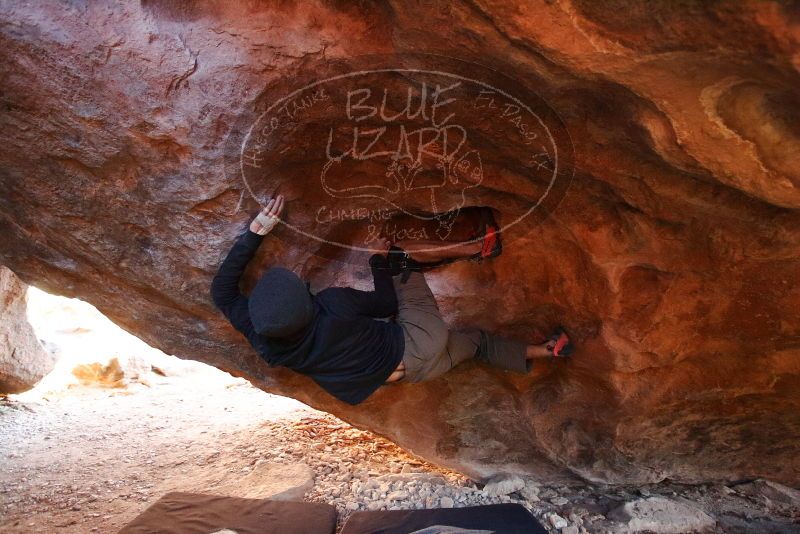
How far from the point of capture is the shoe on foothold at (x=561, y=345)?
2.55 metres

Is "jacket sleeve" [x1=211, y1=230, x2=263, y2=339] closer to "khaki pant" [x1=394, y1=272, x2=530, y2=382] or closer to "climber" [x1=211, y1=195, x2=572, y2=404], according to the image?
"climber" [x1=211, y1=195, x2=572, y2=404]

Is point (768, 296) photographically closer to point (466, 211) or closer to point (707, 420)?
point (707, 420)

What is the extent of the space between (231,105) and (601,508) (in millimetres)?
2455

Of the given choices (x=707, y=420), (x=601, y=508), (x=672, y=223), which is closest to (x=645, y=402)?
(x=707, y=420)

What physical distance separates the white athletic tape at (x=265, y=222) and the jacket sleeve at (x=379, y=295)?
1.61 ft

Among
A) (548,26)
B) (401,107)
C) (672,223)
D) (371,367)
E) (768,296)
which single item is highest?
(548,26)

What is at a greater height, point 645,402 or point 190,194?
point 190,194

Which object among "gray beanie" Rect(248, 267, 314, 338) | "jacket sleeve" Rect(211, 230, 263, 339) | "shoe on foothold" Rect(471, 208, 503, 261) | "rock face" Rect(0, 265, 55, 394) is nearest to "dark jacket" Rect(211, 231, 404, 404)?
"jacket sleeve" Rect(211, 230, 263, 339)

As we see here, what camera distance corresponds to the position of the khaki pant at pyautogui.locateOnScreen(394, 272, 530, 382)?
96.4 inches

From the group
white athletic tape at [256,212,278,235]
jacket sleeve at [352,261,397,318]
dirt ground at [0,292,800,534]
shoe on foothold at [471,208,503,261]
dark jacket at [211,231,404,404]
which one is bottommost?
dirt ground at [0,292,800,534]

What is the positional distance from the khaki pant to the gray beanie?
52 centimetres

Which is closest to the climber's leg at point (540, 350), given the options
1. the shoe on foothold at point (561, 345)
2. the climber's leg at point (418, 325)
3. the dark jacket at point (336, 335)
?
the shoe on foothold at point (561, 345)

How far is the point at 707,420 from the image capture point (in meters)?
2.58

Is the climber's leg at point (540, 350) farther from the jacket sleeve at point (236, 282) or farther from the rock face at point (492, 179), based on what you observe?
the jacket sleeve at point (236, 282)
